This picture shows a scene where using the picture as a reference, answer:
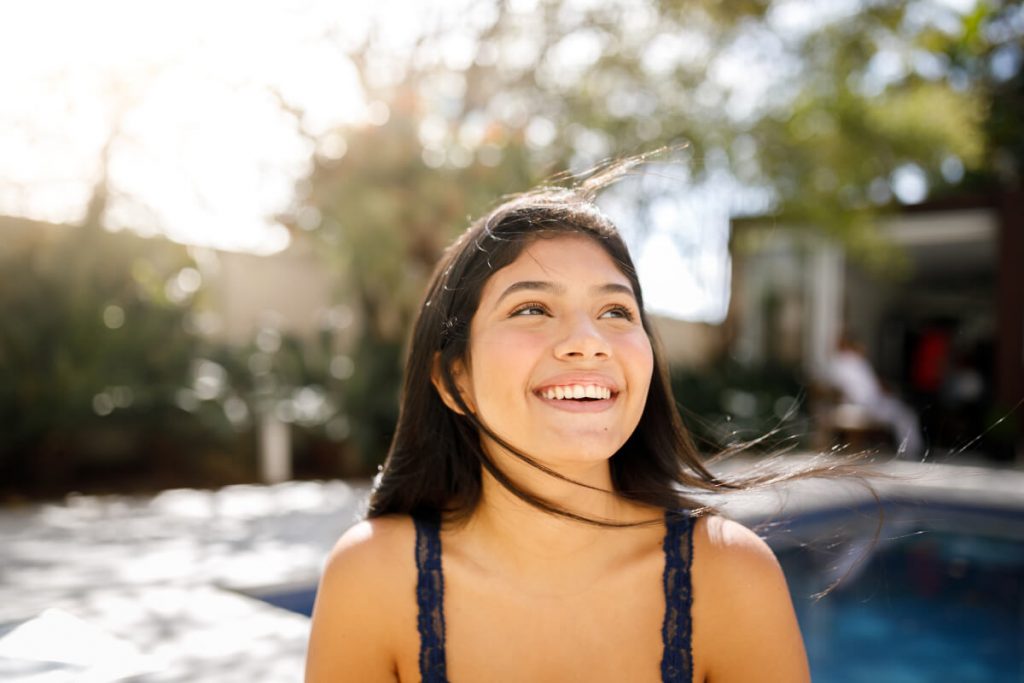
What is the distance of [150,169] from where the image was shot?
883cm

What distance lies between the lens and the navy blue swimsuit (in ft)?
5.59

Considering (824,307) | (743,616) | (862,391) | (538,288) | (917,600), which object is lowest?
(917,600)

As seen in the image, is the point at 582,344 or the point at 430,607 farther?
the point at 430,607

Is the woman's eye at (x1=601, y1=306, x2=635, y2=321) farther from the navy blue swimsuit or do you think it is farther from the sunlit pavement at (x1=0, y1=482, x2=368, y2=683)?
the sunlit pavement at (x1=0, y1=482, x2=368, y2=683)

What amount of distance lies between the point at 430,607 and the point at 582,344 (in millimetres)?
634

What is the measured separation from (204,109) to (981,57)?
603 inches

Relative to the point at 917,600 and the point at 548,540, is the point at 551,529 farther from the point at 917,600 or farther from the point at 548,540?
the point at 917,600

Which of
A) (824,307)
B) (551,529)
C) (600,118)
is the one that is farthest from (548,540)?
(824,307)

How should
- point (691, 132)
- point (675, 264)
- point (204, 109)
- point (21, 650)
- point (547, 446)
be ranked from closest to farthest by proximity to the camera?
1. point (547, 446)
2. point (21, 650)
3. point (204, 109)
4. point (691, 132)
5. point (675, 264)

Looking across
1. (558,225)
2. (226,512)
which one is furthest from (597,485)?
(226,512)

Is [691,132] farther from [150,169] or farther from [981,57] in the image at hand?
[981,57]

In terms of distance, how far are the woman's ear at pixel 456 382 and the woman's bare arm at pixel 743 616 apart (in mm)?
579

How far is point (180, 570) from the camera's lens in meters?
4.45

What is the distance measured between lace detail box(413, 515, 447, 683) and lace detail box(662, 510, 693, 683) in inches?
17.9
